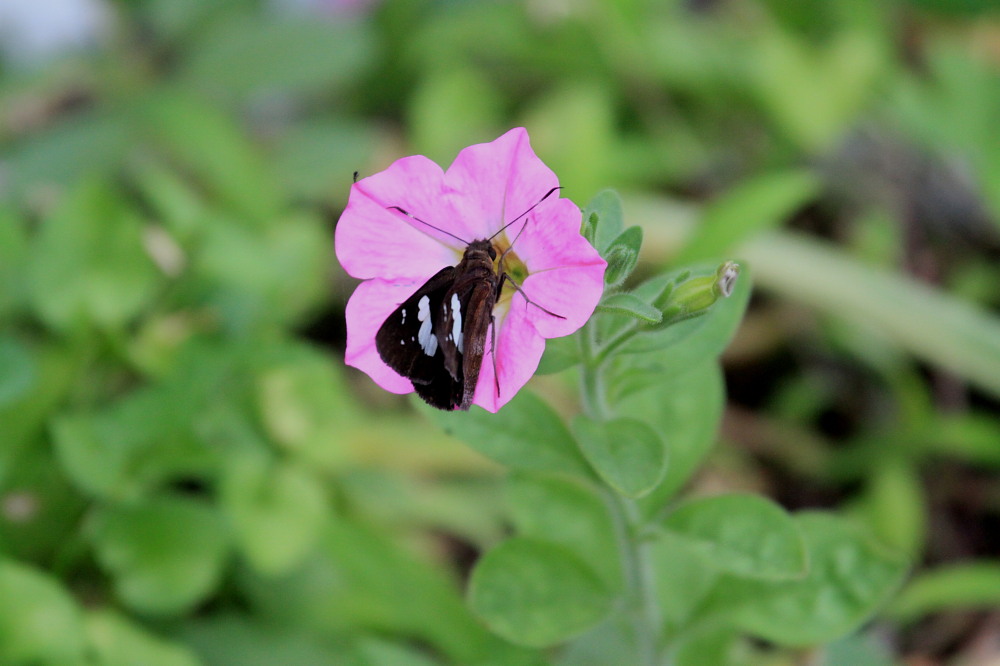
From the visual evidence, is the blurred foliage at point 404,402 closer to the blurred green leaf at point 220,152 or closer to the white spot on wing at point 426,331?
the blurred green leaf at point 220,152

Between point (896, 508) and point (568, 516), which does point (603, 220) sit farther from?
point (896, 508)

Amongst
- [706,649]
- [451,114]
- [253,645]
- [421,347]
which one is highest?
[421,347]

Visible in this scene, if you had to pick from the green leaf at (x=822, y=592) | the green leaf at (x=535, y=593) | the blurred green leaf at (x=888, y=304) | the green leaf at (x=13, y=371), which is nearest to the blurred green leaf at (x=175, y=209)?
the green leaf at (x=13, y=371)

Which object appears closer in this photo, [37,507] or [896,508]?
[37,507]

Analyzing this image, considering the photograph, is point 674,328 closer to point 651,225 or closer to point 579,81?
point 651,225

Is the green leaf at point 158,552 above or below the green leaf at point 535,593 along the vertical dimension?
below

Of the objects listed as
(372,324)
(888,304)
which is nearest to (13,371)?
(372,324)

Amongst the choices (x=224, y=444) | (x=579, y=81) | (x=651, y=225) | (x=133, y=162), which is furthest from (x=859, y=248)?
(x=133, y=162)

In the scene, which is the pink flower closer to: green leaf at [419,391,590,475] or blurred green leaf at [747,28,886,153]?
green leaf at [419,391,590,475]
